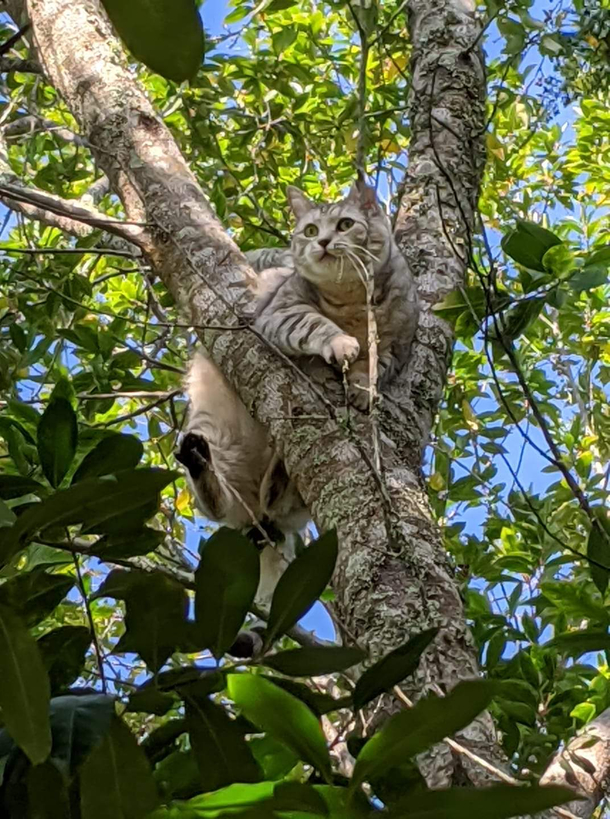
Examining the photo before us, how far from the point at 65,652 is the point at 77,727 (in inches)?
8.2

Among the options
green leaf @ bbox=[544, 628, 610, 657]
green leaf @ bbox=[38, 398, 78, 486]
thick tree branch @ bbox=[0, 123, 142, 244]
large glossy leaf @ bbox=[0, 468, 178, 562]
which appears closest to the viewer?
large glossy leaf @ bbox=[0, 468, 178, 562]

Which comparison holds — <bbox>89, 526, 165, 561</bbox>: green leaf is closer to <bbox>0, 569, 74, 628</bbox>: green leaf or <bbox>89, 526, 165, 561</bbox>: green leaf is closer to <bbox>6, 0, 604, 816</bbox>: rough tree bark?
<bbox>0, 569, 74, 628</bbox>: green leaf

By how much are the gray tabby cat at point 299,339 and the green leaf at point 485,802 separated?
1.79 meters

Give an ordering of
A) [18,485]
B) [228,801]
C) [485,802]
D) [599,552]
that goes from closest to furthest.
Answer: [485,802]
[228,801]
[18,485]
[599,552]

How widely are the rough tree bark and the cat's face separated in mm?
231

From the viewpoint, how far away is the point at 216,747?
0.85 meters

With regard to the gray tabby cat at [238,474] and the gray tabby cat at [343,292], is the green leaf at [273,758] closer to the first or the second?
the gray tabby cat at [343,292]

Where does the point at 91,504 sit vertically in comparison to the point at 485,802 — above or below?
above

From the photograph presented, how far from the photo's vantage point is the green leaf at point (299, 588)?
2.92 ft

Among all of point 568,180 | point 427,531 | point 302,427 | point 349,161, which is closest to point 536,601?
point 427,531

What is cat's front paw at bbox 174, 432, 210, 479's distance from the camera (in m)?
2.67

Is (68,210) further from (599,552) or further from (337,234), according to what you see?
(599,552)

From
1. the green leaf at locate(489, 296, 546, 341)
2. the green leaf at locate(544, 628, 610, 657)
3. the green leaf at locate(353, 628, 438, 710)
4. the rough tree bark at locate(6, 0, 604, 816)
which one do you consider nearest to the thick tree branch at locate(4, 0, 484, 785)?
the rough tree bark at locate(6, 0, 604, 816)

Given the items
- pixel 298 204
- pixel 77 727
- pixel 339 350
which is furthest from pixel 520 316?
pixel 298 204
